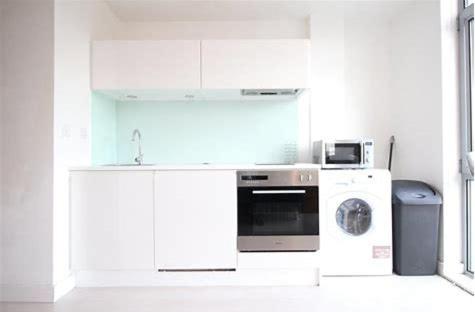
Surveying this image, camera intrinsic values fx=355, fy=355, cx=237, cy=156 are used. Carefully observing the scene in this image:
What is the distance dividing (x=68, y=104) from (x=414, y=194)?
273 centimetres

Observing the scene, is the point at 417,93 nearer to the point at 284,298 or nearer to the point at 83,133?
the point at 284,298

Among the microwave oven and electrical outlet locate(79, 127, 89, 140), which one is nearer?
electrical outlet locate(79, 127, 89, 140)

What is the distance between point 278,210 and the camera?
272cm

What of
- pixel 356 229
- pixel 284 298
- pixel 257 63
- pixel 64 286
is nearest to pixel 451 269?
pixel 356 229

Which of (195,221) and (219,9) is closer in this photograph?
(195,221)

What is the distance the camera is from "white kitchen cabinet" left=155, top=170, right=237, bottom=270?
265 cm

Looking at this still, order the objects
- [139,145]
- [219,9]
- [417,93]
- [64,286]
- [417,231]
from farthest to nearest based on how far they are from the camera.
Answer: [139,145], [219,9], [417,93], [417,231], [64,286]

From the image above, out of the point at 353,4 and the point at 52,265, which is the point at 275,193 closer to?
the point at 52,265

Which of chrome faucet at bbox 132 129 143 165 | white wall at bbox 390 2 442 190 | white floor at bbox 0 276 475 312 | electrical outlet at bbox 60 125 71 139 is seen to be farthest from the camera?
chrome faucet at bbox 132 129 143 165

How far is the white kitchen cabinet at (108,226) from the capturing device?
2.63 metres

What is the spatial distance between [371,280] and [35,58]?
9.49 feet

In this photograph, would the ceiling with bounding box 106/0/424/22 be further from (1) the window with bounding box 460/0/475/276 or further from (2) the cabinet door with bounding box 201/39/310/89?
(1) the window with bounding box 460/0/475/276

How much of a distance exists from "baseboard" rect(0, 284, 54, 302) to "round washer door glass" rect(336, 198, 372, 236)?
2.13 meters

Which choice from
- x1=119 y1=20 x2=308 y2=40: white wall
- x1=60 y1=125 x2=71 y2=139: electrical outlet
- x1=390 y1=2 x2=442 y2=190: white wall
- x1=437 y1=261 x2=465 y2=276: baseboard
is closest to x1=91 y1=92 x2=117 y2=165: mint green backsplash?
x1=60 y1=125 x2=71 y2=139: electrical outlet
